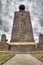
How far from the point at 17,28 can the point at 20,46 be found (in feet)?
14.1

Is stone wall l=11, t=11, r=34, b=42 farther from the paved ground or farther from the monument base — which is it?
the paved ground

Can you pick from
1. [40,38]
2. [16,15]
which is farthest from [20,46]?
[16,15]

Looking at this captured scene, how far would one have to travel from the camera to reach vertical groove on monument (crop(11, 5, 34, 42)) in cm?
3028

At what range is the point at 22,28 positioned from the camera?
101 feet

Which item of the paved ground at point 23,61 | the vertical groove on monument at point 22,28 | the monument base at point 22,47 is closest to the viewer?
the paved ground at point 23,61

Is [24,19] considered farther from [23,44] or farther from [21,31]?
[23,44]

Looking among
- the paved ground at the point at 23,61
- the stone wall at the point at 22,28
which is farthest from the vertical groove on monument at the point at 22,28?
the paved ground at the point at 23,61

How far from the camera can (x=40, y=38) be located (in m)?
30.6

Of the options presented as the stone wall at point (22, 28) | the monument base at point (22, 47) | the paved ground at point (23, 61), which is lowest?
the paved ground at point (23, 61)

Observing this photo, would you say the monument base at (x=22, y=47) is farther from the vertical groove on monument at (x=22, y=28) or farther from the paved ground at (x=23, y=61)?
the paved ground at (x=23, y=61)

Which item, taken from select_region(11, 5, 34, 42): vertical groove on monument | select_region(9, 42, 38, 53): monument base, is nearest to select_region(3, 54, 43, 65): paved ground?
select_region(9, 42, 38, 53): monument base

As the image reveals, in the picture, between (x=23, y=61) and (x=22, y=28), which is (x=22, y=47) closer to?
(x=22, y=28)

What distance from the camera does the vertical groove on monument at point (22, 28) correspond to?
1192 inches

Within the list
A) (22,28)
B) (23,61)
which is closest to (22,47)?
(22,28)
